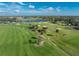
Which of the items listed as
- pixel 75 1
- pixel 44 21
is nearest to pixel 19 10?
pixel 44 21

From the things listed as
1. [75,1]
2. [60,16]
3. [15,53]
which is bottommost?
[15,53]

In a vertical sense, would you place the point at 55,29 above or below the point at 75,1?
below

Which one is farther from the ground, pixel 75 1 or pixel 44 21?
pixel 75 1

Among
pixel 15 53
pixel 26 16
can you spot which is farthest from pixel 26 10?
pixel 15 53

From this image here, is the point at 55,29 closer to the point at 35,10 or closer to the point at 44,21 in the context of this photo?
the point at 44,21

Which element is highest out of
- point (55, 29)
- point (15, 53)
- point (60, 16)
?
point (60, 16)

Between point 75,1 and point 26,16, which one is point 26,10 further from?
point 75,1
